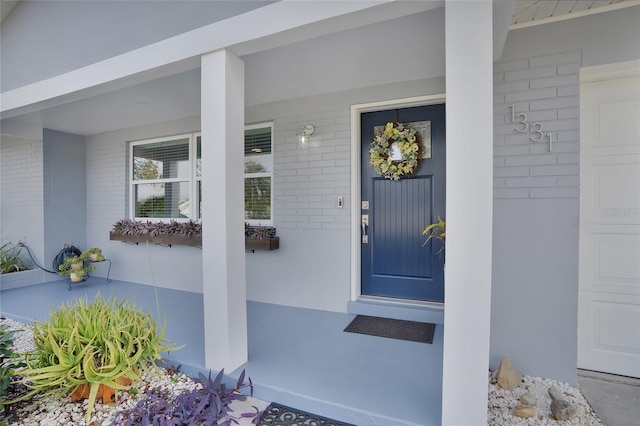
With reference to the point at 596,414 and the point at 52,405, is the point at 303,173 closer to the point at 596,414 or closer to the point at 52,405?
the point at 52,405

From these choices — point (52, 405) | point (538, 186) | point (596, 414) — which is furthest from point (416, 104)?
point (52, 405)

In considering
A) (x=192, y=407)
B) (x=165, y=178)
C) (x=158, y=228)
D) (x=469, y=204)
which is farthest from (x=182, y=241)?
(x=469, y=204)

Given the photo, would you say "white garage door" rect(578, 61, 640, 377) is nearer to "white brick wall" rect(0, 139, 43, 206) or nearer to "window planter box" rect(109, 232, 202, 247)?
"window planter box" rect(109, 232, 202, 247)

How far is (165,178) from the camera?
4695mm

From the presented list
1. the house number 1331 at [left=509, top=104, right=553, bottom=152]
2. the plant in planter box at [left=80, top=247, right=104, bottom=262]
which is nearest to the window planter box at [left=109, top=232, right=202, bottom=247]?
the plant in planter box at [left=80, top=247, right=104, bottom=262]

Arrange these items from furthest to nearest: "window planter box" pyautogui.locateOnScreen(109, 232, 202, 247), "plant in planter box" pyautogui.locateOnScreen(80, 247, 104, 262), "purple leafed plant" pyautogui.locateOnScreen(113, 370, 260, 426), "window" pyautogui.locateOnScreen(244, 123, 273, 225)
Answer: "plant in planter box" pyautogui.locateOnScreen(80, 247, 104, 262), "window planter box" pyautogui.locateOnScreen(109, 232, 202, 247), "window" pyautogui.locateOnScreen(244, 123, 273, 225), "purple leafed plant" pyautogui.locateOnScreen(113, 370, 260, 426)

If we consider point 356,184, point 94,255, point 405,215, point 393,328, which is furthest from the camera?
point 94,255

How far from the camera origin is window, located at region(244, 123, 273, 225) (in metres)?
3.82

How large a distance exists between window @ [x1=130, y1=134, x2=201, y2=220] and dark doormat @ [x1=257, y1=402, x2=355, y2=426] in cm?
312

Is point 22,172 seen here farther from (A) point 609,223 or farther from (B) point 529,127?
(A) point 609,223

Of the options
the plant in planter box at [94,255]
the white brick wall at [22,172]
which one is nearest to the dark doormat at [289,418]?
the plant in planter box at [94,255]

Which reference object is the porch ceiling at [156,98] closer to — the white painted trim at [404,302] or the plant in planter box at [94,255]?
the plant in planter box at [94,255]

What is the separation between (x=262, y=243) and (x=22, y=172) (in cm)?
497

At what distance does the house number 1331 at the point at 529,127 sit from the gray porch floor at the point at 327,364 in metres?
1.80
